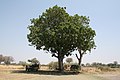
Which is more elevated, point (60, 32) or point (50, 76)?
point (60, 32)

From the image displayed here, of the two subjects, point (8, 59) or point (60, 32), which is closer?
point (60, 32)

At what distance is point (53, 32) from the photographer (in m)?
51.3

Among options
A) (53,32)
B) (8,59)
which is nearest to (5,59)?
(8,59)

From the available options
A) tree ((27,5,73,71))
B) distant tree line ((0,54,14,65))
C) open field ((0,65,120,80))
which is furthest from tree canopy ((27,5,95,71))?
distant tree line ((0,54,14,65))

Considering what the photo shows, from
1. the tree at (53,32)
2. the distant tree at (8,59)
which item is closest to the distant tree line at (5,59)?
the distant tree at (8,59)

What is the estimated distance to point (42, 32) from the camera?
53.7 m

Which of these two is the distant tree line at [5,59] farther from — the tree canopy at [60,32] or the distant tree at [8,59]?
the tree canopy at [60,32]

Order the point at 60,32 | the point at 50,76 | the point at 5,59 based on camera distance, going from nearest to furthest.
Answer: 1. the point at 50,76
2. the point at 60,32
3. the point at 5,59

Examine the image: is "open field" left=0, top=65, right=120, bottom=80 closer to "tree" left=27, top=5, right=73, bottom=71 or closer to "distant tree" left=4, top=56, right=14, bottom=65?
"tree" left=27, top=5, right=73, bottom=71

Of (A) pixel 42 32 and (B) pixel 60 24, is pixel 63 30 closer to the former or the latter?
(B) pixel 60 24

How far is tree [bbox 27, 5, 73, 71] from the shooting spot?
51406mm

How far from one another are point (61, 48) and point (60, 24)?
526cm

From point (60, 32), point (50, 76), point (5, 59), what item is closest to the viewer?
point (50, 76)

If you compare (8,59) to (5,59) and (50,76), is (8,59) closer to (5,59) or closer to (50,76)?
(5,59)
